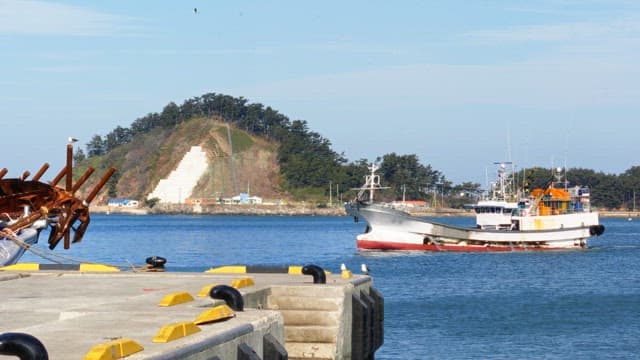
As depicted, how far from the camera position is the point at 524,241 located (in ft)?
319

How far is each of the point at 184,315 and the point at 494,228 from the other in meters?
82.5

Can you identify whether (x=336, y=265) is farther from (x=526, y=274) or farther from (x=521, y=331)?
(x=521, y=331)

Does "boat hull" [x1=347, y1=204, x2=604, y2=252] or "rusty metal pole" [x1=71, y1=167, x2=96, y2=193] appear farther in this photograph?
"boat hull" [x1=347, y1=204, x2=604, y2=252]

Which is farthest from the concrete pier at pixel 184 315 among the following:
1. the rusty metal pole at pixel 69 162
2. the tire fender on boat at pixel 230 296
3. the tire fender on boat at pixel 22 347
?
the rusty metal pole at pixel 69 162

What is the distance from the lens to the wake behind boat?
96.6 m

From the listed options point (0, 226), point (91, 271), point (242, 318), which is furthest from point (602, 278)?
point (242, 318)

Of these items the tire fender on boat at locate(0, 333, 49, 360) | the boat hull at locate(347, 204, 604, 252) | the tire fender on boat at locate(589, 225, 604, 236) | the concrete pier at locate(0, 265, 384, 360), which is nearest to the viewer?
the tire fender on boat at locate(0, 333, 49, 360)

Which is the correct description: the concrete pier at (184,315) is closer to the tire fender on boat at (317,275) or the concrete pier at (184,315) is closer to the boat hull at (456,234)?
the tire fender on boat at (317,275)

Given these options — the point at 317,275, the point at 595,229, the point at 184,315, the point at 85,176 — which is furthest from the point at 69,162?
the point at 595,229

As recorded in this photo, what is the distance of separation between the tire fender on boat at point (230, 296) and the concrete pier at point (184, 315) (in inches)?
5.3

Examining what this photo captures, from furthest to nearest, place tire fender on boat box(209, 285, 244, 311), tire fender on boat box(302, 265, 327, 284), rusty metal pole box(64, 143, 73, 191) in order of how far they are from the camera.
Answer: rusty metal pole box(64, 143, 73, 191), tire fender on boat box(302, 265, 327, 284), tire fender on boat box(209, 285, 244, 311)

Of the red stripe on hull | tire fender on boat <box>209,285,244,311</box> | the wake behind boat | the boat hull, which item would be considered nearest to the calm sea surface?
the red stripe on hull

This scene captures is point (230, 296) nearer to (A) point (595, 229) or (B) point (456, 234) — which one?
(B) point (456, 234)

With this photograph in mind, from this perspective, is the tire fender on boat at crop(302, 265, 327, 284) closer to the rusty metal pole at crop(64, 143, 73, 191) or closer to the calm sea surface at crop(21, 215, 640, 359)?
the calm sea surface at crop(21, 215, 640, 359)
